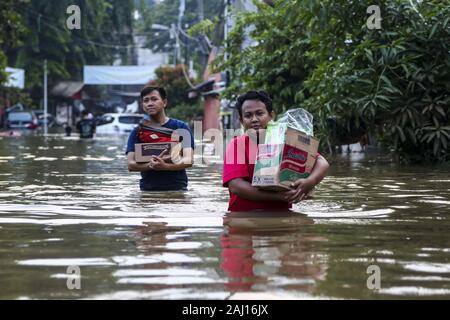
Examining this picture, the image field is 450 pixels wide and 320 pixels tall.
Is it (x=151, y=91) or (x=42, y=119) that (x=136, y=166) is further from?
(x=42, y=119)

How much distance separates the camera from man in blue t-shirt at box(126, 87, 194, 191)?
933 cm

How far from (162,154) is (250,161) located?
2.54m

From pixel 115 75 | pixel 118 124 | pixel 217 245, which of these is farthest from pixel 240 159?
pixel 115 75

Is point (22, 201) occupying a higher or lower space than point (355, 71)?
lower

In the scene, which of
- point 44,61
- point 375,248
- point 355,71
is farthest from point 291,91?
point 44,61

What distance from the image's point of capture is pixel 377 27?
51.1 ft

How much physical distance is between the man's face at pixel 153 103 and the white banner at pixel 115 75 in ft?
156

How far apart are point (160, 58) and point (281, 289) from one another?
337 feet

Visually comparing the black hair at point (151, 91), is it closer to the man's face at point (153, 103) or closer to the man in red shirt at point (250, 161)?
the man's face at point (153, 103)

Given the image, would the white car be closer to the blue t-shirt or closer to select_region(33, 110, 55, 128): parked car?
select_region(33, 110, 55, 128): parked car

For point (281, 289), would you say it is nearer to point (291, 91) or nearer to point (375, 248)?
point (375, 248)

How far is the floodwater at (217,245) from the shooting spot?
14.4 ft

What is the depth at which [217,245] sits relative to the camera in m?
5.78

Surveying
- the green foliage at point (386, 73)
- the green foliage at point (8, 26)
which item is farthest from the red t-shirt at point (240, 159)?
the green foliage at point (8, 26)
